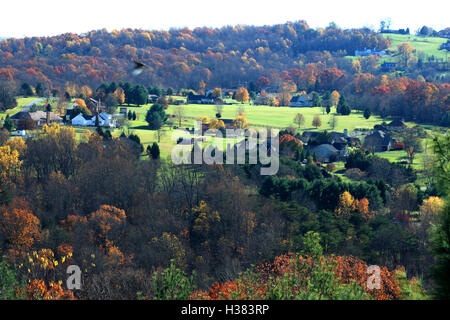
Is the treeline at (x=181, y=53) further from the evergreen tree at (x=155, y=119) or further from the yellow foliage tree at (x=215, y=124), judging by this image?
the yellow foliage tree at (x=215, y=124)

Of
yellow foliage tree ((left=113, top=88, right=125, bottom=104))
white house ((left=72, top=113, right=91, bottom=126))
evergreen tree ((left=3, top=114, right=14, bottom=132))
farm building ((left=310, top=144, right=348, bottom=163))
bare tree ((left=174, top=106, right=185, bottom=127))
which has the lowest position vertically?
farm building ((left=310, top=144, right=348, bottom=163))

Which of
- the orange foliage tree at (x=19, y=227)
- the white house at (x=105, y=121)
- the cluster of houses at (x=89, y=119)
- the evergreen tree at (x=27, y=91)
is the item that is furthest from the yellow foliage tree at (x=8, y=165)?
the evergreen tree at (x=27, y=91)

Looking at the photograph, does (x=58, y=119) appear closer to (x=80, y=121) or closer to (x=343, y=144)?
(x=80, y=121)

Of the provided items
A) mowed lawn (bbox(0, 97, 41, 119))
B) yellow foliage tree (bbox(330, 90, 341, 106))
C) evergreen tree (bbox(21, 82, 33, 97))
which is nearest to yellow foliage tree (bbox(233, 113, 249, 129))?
mowed lawn (bbox(0, 97, 41, 119))

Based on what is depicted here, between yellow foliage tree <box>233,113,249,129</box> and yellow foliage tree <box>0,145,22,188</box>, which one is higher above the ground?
yellow foliage tree <box>0,145,22,188</box>

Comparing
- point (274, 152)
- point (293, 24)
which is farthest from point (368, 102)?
point (293, 24)

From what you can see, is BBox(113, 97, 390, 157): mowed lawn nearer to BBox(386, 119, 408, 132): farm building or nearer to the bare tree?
the bare tree

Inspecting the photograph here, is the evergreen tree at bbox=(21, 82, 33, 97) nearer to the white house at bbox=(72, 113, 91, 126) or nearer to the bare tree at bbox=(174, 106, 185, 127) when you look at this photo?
the white house at bbox=(72, 113, 91, 126)

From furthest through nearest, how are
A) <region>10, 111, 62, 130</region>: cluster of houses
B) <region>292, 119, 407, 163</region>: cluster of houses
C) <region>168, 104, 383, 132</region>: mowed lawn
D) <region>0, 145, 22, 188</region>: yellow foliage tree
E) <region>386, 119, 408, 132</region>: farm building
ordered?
<region>168, 104, 383, 132</region>: mowed lawn < <region>386, 119, 408, 132</region>: farm building < <region>10, 111, 62, 130</region>: cluster of houses < <region>292, 119, 407, 163</region>: cluster of houses < <region>0, 145, 22, 188</region>: yellow foliage tree

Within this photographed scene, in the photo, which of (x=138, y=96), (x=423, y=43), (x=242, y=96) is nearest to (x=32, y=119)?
(x=138, y=96)

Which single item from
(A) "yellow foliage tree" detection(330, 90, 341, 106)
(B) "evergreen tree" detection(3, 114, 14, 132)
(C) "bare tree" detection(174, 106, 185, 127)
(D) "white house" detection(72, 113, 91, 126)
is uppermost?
(B) "evergreen tree" detection(3, 114, 14, 132)

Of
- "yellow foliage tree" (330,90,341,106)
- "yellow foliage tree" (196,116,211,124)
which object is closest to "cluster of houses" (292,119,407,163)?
"yellow foliage tree" (196,116,211,124)

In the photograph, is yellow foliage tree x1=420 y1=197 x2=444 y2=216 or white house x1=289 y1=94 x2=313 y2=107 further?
white house x1=289 y1=94 x2=313 y2=107

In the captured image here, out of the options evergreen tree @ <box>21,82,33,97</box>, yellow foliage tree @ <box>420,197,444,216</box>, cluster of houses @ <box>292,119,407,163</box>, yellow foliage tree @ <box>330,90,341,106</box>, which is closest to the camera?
yellow foliage tree @ <box>420,197,444,216</box>
